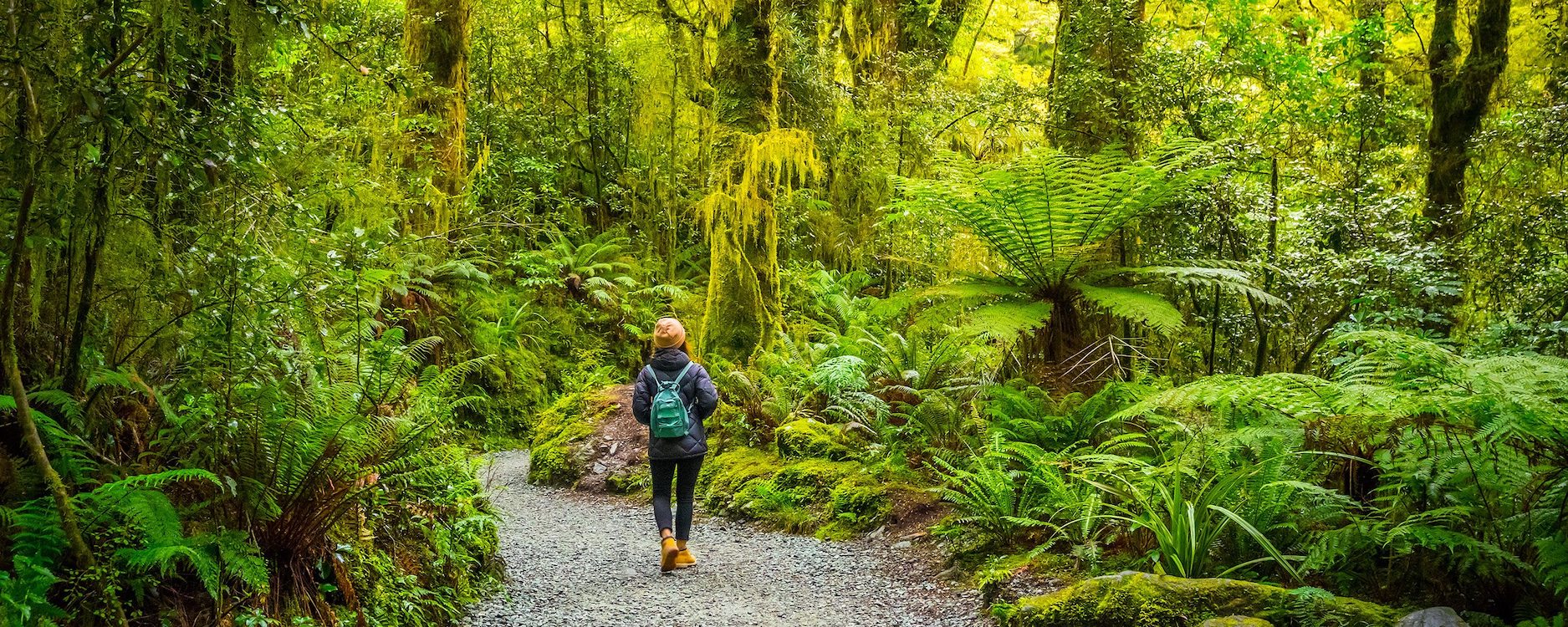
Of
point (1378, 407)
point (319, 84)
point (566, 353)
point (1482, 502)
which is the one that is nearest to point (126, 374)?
point (1378, 407)

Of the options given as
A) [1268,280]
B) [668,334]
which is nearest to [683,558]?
[668,334]

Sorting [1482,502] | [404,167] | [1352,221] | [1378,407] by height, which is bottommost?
[1482,502]

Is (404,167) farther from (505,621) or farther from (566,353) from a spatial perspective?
(505,621)

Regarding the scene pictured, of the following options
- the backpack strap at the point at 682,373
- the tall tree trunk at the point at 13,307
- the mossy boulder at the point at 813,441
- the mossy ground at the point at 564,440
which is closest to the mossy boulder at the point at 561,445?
the mossy ground at the point at 564,440

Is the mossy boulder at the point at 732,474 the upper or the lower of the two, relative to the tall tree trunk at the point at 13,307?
lower

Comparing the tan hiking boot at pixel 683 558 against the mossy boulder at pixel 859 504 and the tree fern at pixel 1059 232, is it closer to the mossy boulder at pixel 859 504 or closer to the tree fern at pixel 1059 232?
the mossy boulder at pixel 859 504

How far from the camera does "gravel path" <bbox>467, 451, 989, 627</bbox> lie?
417 centimetres

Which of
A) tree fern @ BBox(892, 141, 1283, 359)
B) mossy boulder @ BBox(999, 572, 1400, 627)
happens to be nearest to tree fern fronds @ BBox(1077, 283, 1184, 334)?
tree fern @ BBox(892, 141, 1283, 359)

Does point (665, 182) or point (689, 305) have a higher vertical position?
point (665, 182)

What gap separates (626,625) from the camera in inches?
159

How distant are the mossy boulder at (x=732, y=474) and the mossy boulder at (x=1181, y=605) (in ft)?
10.4

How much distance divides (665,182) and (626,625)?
10.1m

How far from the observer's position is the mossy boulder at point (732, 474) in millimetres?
6633

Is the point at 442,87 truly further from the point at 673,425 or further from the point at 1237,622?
the point at 1237,622
